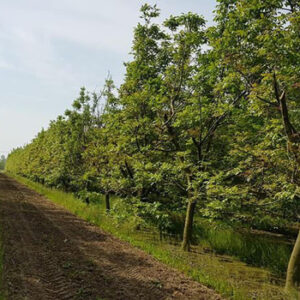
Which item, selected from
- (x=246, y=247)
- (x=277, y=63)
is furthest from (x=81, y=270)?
(x=277, y=63)

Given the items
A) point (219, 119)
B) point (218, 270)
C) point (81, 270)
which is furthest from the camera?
point (219, 119)

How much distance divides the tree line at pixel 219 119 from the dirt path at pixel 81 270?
7.80 feet

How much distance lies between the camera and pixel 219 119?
10008 millimetres

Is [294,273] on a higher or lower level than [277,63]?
lower

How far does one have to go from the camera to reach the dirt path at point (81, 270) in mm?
5965

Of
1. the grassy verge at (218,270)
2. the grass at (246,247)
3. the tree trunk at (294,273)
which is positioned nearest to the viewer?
the tree trunk at (294,273)

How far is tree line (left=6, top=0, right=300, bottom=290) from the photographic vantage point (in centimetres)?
668

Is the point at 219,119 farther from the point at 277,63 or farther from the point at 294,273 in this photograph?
the point at 294,273

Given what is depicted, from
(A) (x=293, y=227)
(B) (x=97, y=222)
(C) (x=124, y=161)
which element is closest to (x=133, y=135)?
(C) (x=124, y=161)

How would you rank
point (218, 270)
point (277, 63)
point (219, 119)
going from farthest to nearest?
point (219, 119) < point (218, 270) < point (277, 63)

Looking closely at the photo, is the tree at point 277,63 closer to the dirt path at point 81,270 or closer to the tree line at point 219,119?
the tree line at point 219,119

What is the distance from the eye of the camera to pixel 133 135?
488 inches

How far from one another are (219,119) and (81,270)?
7140 mm

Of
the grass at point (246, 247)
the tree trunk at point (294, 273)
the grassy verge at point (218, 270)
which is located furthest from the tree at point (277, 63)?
the grass at point (246, 247)
